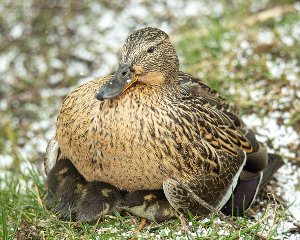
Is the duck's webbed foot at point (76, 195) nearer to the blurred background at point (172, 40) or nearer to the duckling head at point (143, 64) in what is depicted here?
the duckling head at point (143, 64)

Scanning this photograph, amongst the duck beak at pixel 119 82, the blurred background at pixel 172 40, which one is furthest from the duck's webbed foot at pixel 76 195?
the blurred background at pixel 172 40

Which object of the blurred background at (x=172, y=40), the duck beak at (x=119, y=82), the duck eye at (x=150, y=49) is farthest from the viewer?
the blurred background at (x=172, y=40)

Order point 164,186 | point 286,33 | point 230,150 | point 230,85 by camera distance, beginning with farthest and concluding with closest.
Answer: point 286,33, point 230,85, point 230,150, point 164,186

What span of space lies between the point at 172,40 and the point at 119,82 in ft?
9.06

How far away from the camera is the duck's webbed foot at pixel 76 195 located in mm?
3809

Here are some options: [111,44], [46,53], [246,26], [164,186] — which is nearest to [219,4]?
[246,26]

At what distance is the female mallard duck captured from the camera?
3662 mm

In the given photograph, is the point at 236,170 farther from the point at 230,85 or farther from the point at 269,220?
the point at 230,85

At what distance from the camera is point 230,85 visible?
5.62 m

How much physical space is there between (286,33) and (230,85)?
0.78 m

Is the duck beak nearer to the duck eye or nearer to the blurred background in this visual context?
the duck eye

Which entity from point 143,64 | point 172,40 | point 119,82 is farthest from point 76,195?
point 172,40

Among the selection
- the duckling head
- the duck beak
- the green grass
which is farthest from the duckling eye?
the green grass

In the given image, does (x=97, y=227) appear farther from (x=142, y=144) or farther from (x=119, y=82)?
(x=119, y=82)
